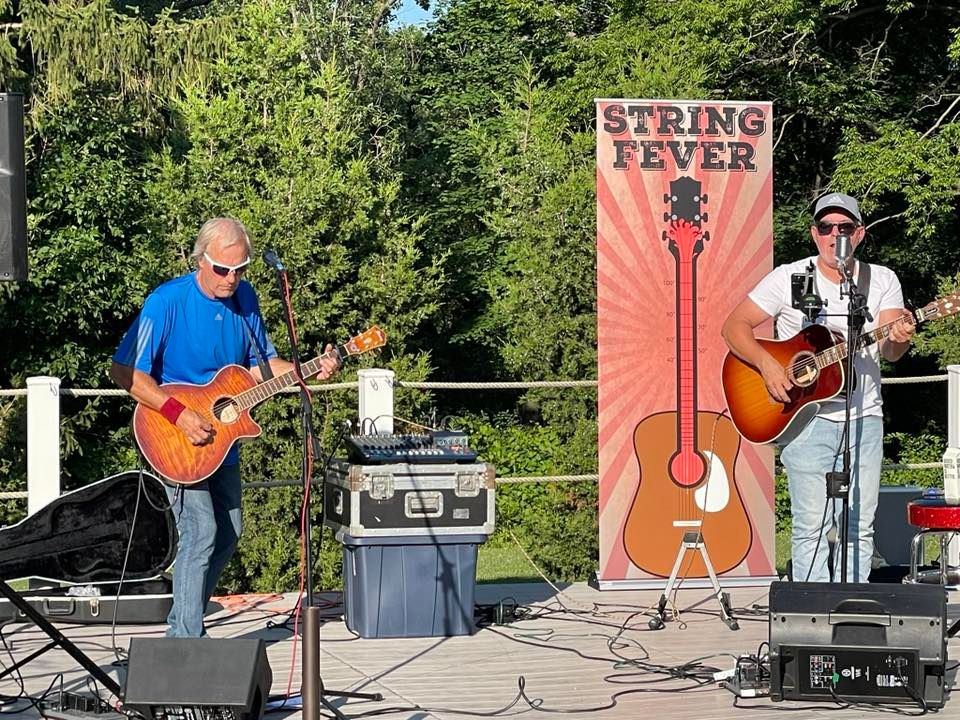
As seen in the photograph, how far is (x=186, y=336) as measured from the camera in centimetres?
589

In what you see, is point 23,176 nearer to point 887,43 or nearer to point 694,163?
point 694,163

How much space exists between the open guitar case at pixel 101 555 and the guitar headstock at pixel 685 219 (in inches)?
122

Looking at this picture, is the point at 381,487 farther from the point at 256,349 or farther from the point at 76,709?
the point at 76,709

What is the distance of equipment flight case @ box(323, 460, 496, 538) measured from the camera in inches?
263

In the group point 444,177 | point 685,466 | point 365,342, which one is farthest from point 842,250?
point 444,177

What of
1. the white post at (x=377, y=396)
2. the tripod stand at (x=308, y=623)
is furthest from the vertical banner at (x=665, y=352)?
the tripod stand at (x=308, y=623)

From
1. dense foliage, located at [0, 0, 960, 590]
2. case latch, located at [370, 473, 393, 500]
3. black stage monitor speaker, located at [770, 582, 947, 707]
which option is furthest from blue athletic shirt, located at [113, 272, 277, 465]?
dense foliage, located at [0, 0, 960, 590]

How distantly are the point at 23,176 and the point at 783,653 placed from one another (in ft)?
10.00

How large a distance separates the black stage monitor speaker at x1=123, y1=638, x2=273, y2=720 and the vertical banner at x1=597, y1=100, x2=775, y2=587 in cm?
364

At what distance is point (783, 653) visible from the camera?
513 centimetres

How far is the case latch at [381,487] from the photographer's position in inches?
262

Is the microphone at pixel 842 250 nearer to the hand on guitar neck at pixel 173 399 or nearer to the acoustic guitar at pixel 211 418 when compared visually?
the acoustic guitar at pixel 211 418

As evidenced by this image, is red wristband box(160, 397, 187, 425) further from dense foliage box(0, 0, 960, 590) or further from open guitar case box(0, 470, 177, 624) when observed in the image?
dense foliage box(0, 0, 960, 590)

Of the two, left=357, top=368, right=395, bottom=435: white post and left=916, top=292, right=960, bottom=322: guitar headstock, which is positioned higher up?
left=916, top=292, right=960, bottom=322: guitar headstock
